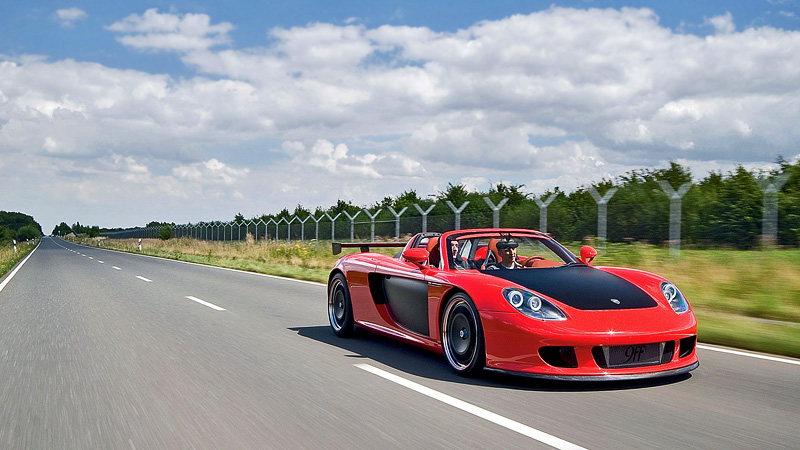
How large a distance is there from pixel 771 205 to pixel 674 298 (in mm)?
10338

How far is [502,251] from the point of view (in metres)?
6.65

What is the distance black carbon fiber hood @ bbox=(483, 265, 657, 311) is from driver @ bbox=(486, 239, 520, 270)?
1.78 feet

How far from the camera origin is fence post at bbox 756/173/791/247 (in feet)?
43.8

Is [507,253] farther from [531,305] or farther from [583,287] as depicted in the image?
[531,305]

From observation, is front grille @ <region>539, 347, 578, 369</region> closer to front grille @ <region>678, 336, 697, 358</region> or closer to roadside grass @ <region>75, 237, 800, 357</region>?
front grille @ <region>678, 336, 697, 358</region>

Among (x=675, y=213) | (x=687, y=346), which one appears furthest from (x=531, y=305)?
(x=675, y=213)

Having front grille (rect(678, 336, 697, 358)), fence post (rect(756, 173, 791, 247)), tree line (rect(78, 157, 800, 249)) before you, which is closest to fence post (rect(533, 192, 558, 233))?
tree line (rect(78, 157, 800, 249))

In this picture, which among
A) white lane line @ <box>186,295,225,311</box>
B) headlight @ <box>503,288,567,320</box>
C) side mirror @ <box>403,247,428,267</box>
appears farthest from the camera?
white lane line @ <box>186,295,225,311</box>

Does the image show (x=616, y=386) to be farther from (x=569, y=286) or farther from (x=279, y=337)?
(x=279, y=337)

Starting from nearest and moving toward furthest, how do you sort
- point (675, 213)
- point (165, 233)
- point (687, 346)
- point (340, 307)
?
point (687, 346)
point (340, 307)
point (675, 213)
point (165, 233)

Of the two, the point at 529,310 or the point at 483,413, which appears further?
the point at 529,310

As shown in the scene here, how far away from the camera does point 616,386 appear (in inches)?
205

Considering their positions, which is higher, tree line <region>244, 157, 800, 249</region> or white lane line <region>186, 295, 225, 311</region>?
tree line <region>244, 157, 800, 249</region>

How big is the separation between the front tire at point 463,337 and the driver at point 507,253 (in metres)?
0.98
